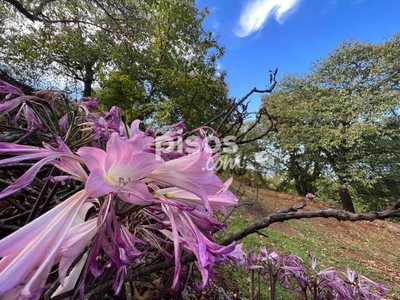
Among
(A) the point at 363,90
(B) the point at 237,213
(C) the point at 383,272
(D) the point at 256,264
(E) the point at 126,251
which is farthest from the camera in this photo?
(A) the point at 363,90

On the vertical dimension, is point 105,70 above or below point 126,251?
above

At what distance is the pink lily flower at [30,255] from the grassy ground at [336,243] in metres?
1.90

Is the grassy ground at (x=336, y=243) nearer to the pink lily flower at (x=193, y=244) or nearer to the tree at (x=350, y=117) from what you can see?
the pink lily flower at (x=193, y=244)

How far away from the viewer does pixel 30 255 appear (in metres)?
0.24

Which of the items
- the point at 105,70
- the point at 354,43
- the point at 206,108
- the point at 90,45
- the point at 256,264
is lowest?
the point at 256,264

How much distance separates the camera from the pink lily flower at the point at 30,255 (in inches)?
9.2

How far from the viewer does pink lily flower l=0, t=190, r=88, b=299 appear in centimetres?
23

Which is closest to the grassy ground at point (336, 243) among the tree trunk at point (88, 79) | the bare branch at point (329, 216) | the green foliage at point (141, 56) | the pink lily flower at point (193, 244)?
the bare branch at point (329, 216)

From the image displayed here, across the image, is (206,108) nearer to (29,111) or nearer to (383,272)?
(383,272)

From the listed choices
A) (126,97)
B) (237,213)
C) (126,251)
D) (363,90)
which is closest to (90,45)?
(126,97)

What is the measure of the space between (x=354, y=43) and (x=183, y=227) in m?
14.8

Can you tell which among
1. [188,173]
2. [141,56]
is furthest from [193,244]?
[141,56]

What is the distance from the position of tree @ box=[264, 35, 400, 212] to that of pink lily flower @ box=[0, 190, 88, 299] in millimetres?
10918

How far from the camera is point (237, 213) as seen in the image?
21.2ft
